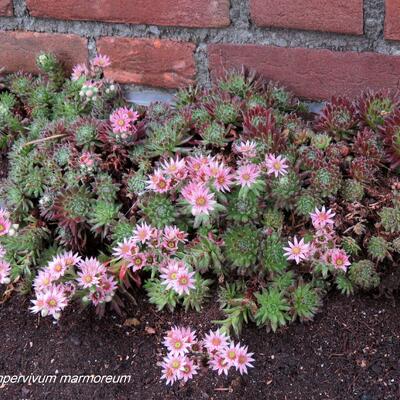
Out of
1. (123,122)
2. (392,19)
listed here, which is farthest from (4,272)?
(392,19)

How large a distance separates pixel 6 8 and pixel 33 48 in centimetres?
17

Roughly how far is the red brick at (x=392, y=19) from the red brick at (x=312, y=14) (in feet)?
0.25

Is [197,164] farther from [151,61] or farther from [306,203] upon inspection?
[151,61]

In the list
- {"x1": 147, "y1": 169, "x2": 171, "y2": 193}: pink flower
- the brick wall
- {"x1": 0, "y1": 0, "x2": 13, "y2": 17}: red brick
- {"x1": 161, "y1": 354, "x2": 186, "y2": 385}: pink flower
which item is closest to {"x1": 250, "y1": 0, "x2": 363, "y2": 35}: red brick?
the brick wall

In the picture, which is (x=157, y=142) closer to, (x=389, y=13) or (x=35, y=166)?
(x=35, y=166)

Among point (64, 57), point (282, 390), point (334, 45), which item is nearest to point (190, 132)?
point (334, 45)

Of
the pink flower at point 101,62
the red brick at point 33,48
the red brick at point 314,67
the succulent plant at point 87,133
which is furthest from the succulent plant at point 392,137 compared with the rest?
the red brick at point 33,48

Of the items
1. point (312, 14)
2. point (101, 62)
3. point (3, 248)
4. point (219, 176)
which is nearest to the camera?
point (219, 176)

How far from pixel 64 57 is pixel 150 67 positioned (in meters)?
0.35

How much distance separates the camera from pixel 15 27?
2.40 m

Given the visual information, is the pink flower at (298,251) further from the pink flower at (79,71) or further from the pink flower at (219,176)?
the pink flower at (79,71)

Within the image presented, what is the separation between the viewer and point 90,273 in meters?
1.78

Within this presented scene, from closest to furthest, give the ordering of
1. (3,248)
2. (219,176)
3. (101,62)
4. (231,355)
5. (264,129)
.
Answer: (231,355)
(219,176)
(264,129)
(3,248)
(101,62)

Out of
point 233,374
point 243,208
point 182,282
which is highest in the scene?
point 243,208
